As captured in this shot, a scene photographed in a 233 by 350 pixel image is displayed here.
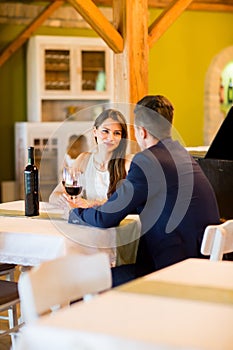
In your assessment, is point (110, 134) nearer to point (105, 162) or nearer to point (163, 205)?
point (105, 162)

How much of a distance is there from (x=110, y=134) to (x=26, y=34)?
4.64 meters

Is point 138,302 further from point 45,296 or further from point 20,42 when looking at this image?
point 20,42

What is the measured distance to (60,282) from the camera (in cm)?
234

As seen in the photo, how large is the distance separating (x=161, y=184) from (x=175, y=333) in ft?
5.35

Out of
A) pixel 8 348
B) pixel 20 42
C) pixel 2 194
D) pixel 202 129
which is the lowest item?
pixel 8 348

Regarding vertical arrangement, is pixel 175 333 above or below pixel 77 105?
below

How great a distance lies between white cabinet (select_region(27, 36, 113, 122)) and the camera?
338 inches

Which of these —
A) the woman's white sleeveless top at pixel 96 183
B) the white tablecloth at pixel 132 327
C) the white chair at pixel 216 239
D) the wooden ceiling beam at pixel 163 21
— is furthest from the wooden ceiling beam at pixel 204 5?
the white tablecloth at pixel 132 327

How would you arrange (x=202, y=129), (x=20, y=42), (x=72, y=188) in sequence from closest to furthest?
(x=72, y=188), (x=20, y=42), (x=202, y=129)

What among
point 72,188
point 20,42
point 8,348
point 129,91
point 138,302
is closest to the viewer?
point 138,302

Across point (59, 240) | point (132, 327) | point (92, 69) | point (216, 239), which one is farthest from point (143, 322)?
point (92, 69)

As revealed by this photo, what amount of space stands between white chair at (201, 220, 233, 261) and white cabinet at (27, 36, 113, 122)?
5738mm

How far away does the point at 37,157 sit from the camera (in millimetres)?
8641

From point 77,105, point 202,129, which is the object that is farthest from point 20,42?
point 202,129
